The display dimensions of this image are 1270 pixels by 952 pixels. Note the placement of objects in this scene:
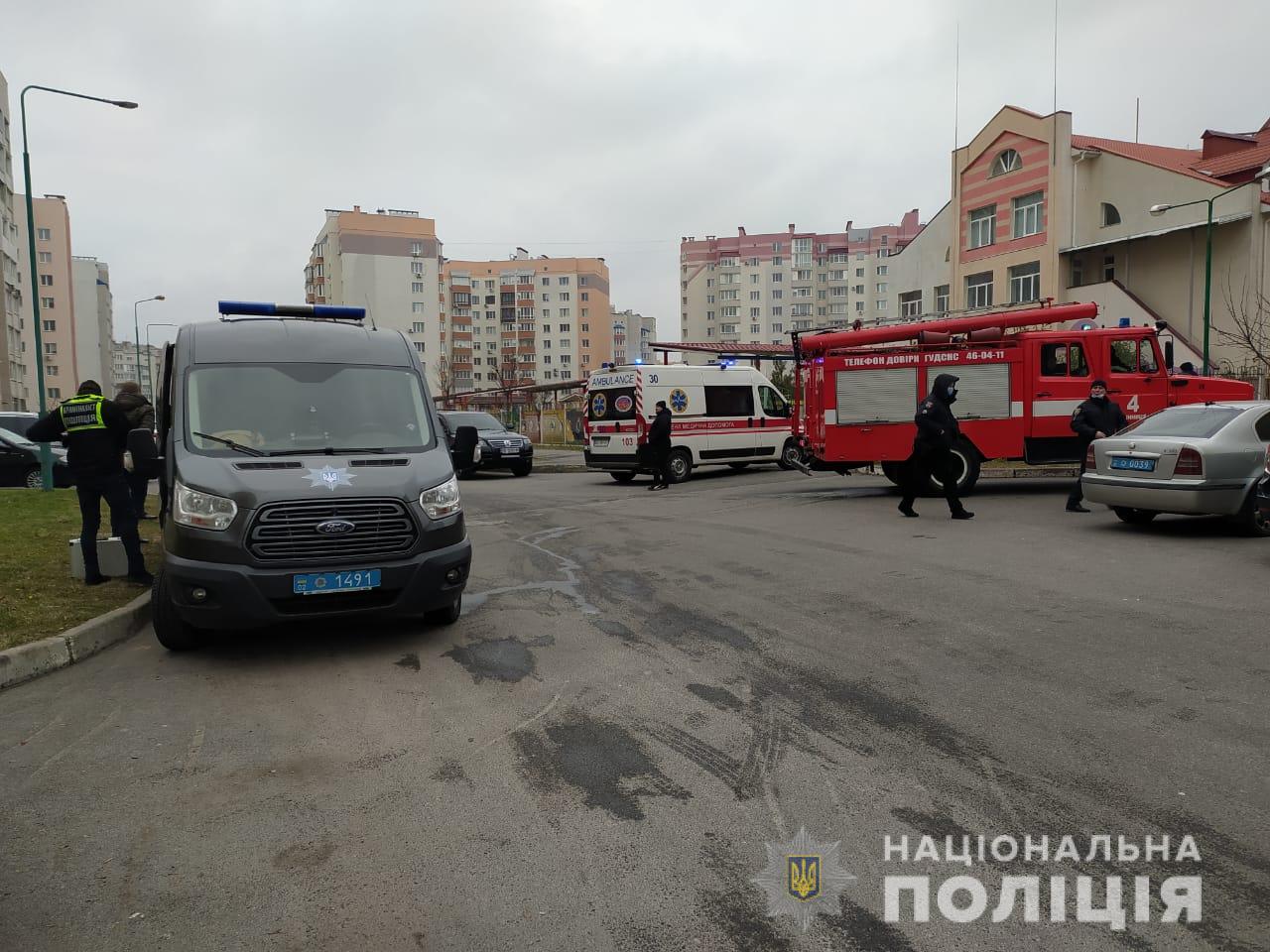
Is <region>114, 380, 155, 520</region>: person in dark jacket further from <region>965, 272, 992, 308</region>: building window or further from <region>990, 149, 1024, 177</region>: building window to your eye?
<region>990, 149, 1024, 177</region>: building window

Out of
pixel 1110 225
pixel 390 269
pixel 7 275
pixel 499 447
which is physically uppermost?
pixel 390 269

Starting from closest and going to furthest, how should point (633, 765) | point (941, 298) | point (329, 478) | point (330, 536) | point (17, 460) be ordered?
point (633, 765) < point (330, 536) < point (329, 478) < point (17, 460) < point (941, 298)

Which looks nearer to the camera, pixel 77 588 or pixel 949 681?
pixel 949 681

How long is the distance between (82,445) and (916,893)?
759cm

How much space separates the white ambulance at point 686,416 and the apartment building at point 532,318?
98.9 m

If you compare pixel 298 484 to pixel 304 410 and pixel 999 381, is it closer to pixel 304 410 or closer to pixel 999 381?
pixel 304 410

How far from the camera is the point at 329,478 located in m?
5.98

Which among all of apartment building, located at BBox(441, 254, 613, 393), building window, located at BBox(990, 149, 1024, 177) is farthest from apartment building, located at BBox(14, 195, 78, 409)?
building window, located at BBox(990, 149, 1024, 177)

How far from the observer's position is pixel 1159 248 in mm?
33938

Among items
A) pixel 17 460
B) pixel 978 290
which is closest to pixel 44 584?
pixel 17 460

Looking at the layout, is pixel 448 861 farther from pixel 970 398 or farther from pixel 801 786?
pixel 970 398

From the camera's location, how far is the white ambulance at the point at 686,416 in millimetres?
19781

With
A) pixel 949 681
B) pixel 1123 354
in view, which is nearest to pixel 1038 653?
pixel 949 681

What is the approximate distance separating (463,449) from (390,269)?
327 feet
